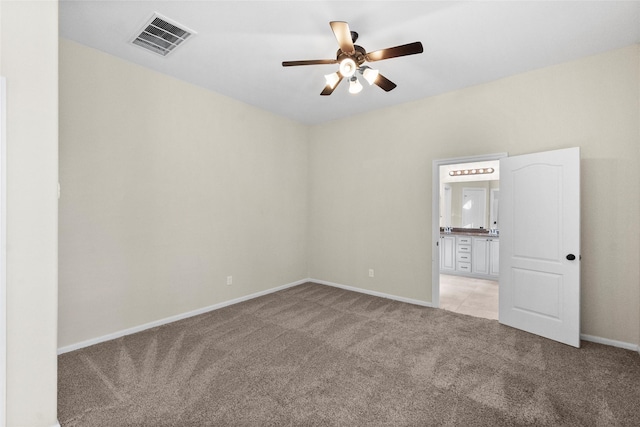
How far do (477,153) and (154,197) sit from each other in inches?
155

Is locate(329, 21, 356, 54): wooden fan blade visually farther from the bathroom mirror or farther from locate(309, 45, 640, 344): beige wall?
the bathroom mirror

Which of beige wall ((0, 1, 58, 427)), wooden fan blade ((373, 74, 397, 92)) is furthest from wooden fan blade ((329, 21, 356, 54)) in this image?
beige wall ((0, 1, 58, 427))

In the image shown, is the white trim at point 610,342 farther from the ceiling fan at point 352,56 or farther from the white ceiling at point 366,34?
the ceiling fan at point 352,56

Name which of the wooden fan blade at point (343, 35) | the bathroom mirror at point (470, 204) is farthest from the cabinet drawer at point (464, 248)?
→ the wooden fan blade at point (343, 35)

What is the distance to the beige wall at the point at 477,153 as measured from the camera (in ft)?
9.65

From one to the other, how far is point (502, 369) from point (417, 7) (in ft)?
9.86

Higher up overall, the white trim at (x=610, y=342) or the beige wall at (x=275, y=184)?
the beige wall at (x=275, y=184)

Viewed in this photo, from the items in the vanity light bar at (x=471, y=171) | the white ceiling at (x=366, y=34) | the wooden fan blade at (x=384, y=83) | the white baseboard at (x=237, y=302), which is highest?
the white ceiling at (x=366, y=34)

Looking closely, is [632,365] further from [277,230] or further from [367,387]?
[277,230]

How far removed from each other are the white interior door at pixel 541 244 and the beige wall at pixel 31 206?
4.10 meters

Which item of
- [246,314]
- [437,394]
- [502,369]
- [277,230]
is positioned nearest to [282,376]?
[437,394]

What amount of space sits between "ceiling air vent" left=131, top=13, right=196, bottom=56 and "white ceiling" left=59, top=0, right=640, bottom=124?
6cm

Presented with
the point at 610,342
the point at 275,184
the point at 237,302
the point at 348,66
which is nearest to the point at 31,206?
the point at 348,66

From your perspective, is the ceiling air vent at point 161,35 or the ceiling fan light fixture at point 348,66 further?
the ceiling air vent at point 161,35
